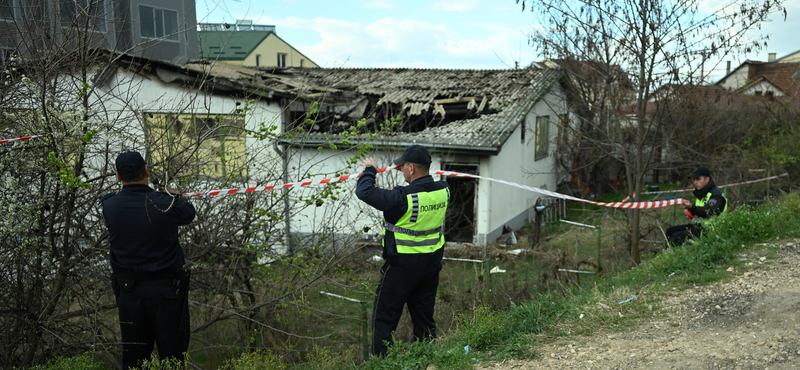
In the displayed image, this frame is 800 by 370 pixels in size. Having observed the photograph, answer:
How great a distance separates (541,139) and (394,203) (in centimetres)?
1392

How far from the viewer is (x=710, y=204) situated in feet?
24.7

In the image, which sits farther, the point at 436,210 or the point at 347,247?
the point at 347,247

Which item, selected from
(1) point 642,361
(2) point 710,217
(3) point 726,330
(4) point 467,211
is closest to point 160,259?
(1) point 642,361

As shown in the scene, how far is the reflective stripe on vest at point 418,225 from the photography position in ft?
15.0

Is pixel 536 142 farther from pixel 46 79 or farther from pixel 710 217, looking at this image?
pixel 46 79

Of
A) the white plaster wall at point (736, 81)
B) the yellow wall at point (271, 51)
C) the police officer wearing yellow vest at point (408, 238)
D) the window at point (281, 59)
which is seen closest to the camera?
the police officer wearing yellow vest at point (408, 238)

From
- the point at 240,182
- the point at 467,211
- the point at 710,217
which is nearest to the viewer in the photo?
the point at 240,182

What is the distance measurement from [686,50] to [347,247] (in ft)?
16.8

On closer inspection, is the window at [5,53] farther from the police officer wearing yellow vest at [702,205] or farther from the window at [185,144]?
the police officer wearing yellow vest at [702,205]

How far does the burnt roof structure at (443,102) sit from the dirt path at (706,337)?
727cm

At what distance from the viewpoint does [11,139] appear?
425cm

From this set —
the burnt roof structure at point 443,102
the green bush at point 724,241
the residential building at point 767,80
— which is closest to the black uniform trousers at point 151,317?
the green bush at point 724,241

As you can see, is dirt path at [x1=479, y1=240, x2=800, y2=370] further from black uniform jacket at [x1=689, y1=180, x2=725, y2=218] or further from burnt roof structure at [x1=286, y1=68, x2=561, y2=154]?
burnt roof structure at [x1=286, y1=68, x2=561, y2=154]

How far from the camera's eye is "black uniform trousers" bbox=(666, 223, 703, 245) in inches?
288
